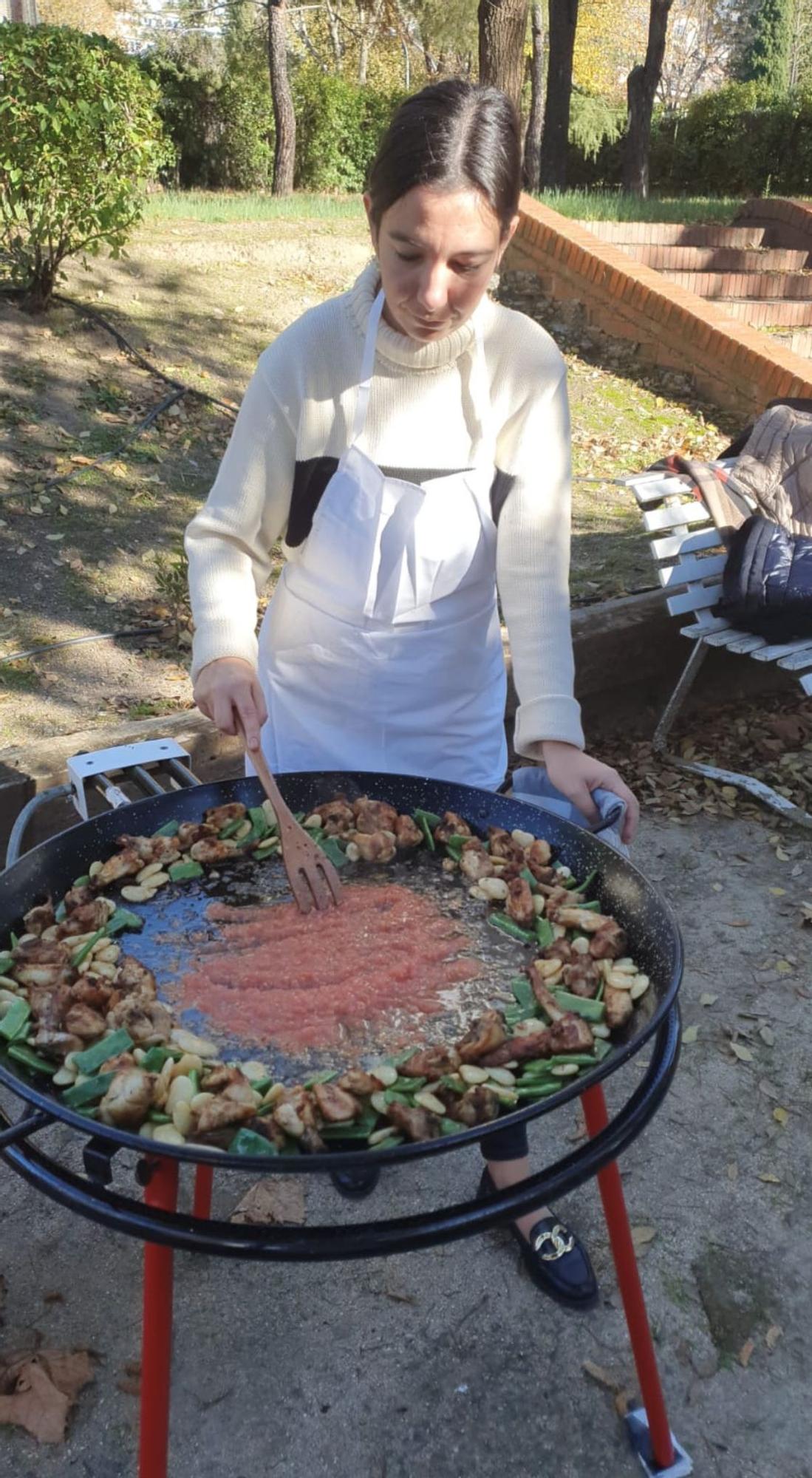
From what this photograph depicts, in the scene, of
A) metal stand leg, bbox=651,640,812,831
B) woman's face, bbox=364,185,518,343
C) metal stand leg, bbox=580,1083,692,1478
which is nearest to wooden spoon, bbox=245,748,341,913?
metal stand leg, bbox=580,1083,692,1478

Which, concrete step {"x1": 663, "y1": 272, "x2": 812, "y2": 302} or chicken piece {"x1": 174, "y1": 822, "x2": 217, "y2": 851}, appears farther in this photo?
concrete step {"x1": 663, "y1": 272, "x2": 812, "y2": 302}

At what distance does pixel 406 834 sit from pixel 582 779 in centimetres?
30

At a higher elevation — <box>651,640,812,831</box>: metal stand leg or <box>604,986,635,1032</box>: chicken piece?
<box>604,986,635,1032</box>: chicken piece

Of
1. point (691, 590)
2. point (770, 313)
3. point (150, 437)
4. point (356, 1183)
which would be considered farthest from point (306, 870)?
point (770, 313)

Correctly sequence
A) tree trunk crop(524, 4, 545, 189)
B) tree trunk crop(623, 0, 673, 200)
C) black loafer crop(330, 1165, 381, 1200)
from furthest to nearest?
1. tree trunk crop(524, 4, 545, 189)
2. tree trunk crop(623, 0, 673, 200)
3. black loafer crop(330, 1165, 381, 1200)

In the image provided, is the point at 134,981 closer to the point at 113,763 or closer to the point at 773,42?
the point at 113,763

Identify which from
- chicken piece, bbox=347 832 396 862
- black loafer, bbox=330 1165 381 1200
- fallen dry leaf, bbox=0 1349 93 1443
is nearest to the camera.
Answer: chicken piece, bbox=347 832 396 862

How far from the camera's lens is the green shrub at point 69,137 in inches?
219

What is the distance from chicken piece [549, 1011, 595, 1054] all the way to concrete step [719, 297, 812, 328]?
837cm

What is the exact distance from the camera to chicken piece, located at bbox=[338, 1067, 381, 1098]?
4.17 feet

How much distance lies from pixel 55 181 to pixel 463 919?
214 inches

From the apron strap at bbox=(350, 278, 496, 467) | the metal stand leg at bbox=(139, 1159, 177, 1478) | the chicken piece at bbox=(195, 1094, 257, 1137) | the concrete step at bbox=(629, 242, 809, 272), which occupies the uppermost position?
the apron strap at bbox=(350, 278, 496, 467)

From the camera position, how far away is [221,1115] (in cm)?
120

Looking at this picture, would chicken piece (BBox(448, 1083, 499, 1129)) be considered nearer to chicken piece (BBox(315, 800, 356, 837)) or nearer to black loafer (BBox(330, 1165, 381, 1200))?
chicken piece (BBox(315, 800, 356, 837))
